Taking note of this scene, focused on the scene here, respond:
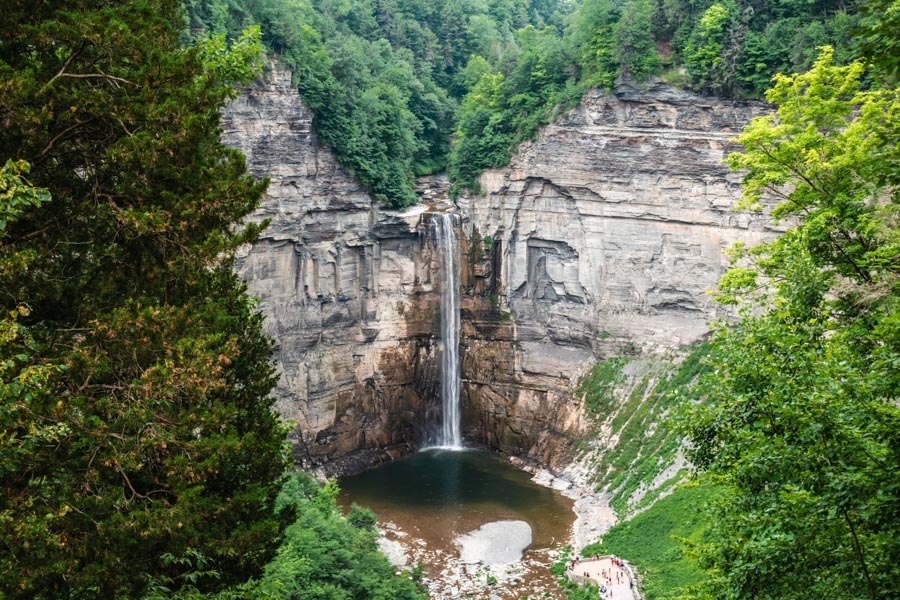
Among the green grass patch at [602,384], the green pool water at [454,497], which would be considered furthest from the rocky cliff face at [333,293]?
the green grass patch at [602,384]

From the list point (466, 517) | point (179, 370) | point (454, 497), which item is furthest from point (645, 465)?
point (179, 370)

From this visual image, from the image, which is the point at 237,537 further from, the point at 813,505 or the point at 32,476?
the point at 813,505

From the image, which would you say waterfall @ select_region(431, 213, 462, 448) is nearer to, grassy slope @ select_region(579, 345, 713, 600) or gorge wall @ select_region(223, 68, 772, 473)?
gorge wall @ select_region(223, 68, 772, 473)

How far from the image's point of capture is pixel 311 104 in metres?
47.9

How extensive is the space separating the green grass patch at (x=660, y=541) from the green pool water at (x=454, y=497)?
321cm

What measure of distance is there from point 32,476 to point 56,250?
2872 mm

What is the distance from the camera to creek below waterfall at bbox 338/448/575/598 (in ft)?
124

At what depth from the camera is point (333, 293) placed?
50.1m

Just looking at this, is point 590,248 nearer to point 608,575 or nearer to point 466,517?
point 466,517

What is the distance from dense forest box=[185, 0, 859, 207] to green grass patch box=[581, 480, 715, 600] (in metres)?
20.1

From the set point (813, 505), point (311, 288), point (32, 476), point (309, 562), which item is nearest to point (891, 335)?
point (813, 505)

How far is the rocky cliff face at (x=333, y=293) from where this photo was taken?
151 feet

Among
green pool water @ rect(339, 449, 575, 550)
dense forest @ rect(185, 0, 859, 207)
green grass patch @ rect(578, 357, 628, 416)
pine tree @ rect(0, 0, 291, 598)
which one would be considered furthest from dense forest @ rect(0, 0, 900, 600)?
green grass patch @ rect(578, 357, 628, 416)

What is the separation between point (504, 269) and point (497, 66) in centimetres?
1401
